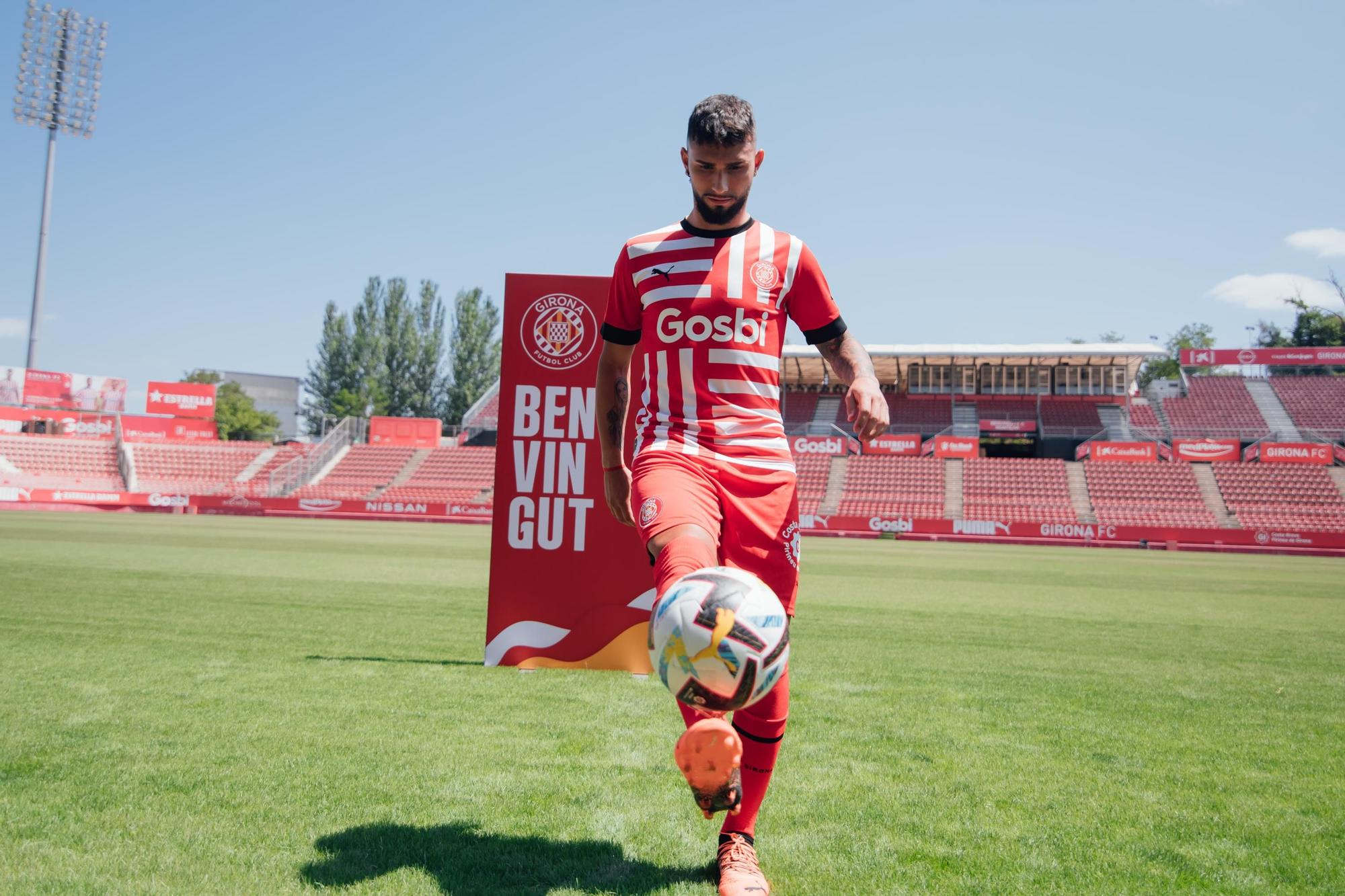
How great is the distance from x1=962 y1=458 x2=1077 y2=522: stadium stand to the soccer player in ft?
115

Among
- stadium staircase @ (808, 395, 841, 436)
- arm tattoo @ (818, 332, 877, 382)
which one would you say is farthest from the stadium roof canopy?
arm tattoo @ (818, 332, 877, 382)

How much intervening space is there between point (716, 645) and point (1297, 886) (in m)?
2.20

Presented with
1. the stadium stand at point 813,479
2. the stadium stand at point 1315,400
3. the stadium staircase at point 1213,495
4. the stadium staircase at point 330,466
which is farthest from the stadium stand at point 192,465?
the stadium stand at point 1315,400

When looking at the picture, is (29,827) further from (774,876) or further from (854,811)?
(854,811)

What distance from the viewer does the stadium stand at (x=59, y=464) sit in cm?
4378

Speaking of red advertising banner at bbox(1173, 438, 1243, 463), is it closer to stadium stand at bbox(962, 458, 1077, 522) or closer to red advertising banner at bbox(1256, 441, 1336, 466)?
red advertising banner at bbox(1256, 441, 1336, 466)

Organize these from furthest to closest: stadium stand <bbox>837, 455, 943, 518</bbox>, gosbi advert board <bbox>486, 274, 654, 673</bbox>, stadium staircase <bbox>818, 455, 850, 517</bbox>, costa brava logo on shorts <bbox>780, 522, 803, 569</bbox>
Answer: stadium staircase <bbox>818, 455, 850, 517</bbox>, stadium stand <bbox>837, 455, 943, 518</bbox>, gosbi advert board <bbox>486, 274, 654, 673</bbox>, costa brava logo on shorts <bbox>780, 522, 803, 569</bbox>

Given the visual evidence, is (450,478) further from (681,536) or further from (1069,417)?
(681,536)

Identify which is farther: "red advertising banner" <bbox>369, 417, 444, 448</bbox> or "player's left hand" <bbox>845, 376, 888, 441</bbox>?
"red advertising banner" <bbox>369, 417, 444, 448</bbox>

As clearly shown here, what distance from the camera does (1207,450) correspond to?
131 ft

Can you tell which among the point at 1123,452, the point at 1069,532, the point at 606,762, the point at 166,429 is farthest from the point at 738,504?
the point at 166,429

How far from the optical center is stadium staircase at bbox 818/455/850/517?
40.0 m

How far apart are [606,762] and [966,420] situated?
160 ft

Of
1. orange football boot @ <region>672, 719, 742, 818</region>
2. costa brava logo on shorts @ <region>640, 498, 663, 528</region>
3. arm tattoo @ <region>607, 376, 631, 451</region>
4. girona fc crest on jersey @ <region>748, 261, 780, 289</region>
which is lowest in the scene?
orange football boot @ <region>672, 719, 742, 818</region>
